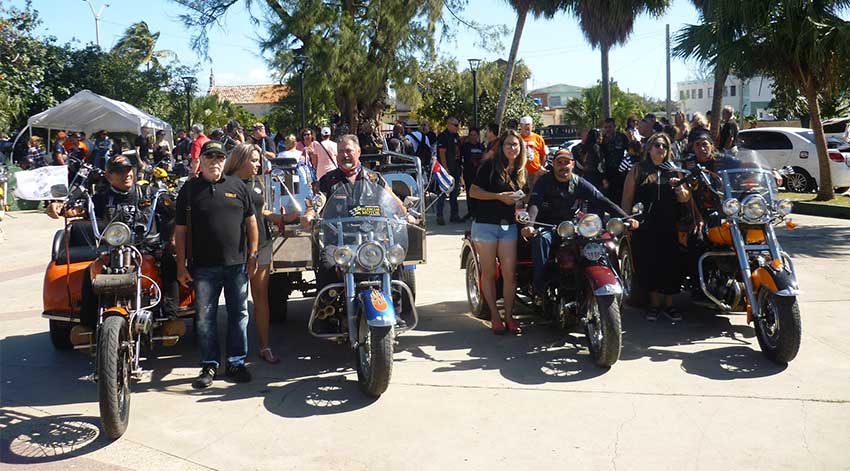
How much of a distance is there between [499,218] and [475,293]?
1120 mm

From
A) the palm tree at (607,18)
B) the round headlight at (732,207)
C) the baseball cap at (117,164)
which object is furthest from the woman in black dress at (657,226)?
the palm tree at (607,18)

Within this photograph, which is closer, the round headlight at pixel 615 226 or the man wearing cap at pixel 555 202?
the round headlight at pixel 615 226

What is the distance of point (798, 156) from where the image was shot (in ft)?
61.2

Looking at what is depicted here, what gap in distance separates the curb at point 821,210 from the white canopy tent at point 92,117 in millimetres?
16620

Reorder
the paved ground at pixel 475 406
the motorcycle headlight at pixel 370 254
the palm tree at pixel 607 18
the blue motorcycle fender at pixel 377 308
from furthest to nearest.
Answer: the palm tree at pixel 607 18 < the motorcycle headlight at pixel 370 254 < the blue motorcycle fender at pixel 377 308 < the paved ground at pixel 475 406

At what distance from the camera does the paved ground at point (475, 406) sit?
169 inches

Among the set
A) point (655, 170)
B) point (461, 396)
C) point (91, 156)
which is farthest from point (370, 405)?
point (91, 156)

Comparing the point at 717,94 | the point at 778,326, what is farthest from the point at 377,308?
the point at 717,94

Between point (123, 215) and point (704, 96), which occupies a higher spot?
point (704, 96)

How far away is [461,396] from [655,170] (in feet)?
9.72

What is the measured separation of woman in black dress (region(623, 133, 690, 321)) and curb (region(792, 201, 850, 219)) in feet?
29.8

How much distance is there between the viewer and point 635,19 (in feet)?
76.1

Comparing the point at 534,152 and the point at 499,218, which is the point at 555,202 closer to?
the point at 499,218

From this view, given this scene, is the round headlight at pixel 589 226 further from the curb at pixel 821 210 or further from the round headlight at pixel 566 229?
the curb at pixel 821 210
